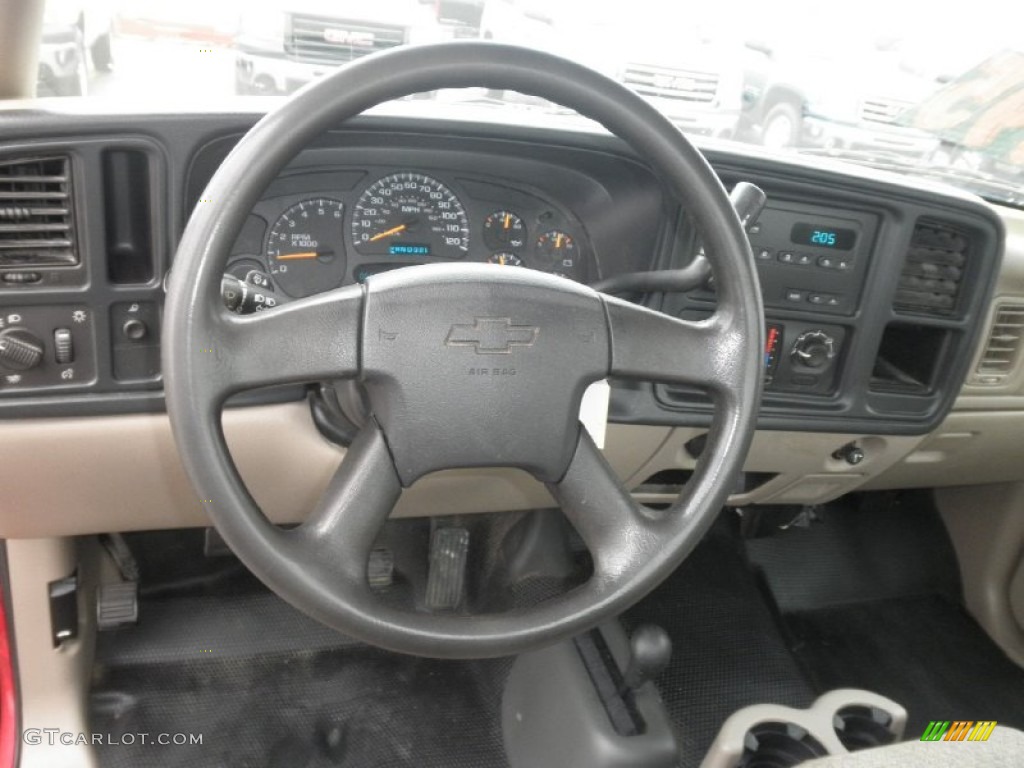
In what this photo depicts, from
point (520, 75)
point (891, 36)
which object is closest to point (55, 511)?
point (520, 75)

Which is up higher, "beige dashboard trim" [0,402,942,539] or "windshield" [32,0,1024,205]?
"windshield" [32,0,1024,205]

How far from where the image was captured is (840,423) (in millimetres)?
1656

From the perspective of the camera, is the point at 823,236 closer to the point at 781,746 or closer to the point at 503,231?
the point at 503,231

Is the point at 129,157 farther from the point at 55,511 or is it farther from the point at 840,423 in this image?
the point at 840,423

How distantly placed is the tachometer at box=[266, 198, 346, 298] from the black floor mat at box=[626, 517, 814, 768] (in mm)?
1048

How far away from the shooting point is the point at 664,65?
1.74 meters

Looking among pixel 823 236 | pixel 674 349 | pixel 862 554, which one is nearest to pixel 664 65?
pixel 823 236

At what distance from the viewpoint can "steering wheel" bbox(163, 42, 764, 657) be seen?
0.85 meters

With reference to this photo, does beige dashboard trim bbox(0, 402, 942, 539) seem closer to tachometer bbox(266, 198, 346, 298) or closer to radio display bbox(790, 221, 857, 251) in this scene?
tachometer bbox(266, 198, 346, 298)

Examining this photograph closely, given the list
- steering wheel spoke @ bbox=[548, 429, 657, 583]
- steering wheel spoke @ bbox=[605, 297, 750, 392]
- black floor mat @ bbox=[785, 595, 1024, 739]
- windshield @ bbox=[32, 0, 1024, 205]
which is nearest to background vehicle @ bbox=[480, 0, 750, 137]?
windshield @ bbox=[32, 0, 1024, 205]

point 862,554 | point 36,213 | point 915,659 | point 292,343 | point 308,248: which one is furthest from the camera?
point 862,554

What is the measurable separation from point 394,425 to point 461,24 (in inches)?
35.1

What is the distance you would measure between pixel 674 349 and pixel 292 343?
399 mm

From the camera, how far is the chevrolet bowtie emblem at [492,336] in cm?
91
